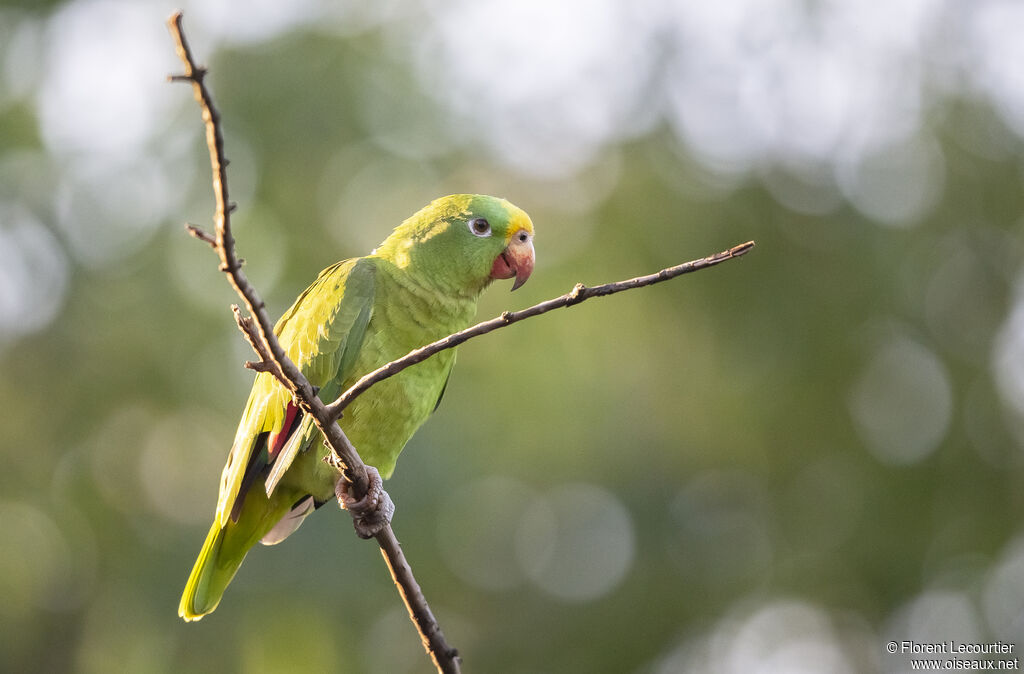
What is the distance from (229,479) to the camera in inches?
120

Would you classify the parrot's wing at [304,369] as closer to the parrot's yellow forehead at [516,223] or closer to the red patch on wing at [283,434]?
the red patch on wing at [283,434]

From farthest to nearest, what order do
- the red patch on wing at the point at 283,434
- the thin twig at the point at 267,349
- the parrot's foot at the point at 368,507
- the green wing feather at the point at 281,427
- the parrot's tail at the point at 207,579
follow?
the parrot's tail at the point at 207,579 → the green wing feather at the point at 281,427 → the red patch on wing at the point at 283,434 → the parrot's foot at the point at 368,507 → the thin twig at the point at 267,349

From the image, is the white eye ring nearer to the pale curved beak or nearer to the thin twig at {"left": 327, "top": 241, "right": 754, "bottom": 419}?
the pale curved beak

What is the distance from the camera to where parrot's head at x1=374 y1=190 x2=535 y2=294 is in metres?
3.24

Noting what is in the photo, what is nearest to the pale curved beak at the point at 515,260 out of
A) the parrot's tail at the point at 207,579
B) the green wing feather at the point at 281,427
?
the green wing feather at the point at 281,427

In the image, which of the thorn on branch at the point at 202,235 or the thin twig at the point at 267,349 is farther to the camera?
the thorn on branch at the point at 202,235

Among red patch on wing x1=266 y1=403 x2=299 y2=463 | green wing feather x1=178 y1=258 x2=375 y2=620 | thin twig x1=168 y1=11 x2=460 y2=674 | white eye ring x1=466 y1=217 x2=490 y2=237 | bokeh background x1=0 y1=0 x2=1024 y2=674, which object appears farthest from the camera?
bokeh background x1=0 y1=0 x2=1024 y2=674

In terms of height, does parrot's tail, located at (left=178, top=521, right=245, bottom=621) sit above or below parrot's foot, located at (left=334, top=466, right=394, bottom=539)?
below

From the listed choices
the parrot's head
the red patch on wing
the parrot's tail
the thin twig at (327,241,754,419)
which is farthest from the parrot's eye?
the thin twig at (327,241,754,419)

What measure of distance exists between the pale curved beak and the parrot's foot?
3.42ft

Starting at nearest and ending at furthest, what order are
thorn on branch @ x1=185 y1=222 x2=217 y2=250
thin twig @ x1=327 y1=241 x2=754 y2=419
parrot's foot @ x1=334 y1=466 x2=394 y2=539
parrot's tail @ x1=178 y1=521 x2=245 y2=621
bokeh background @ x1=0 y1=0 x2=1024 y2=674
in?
thorn on branch @ x1=185 y1=222 x2=217 y2=250 < thin twig @ x1=327 y1=241 x2=754 y2=419 < parrot's foot @ x1=334 y1=466 x2=394 y2=539 < parrot's tail @ x1=178 y1=521 x2=245 y2=621 < bokeh background @ x1=0 y1=0 x2=1024 y2=674

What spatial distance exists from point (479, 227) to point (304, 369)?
835 millimetres

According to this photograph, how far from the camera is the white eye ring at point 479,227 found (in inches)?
130

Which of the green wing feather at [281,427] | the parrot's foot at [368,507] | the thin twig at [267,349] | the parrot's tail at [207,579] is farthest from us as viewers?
the parrot's tail at [207,579]
